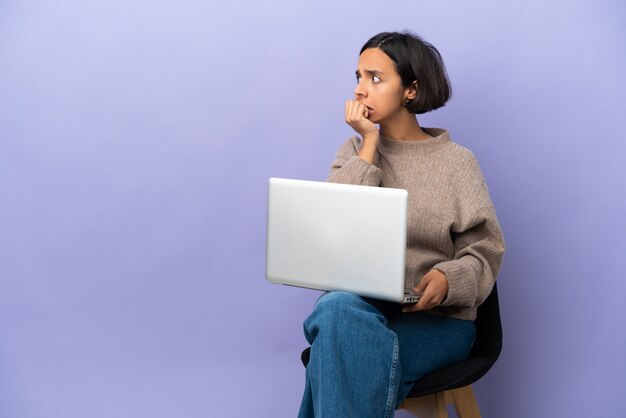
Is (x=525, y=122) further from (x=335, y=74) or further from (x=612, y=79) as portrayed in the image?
(x=335, y=74)

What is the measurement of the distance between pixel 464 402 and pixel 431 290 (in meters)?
0.38

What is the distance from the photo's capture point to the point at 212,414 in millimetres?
2719

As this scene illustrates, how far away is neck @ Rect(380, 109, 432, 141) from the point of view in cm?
230

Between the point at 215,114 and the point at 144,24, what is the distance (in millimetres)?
378

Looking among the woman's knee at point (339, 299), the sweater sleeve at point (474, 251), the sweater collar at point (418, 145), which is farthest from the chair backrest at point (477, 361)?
the sweater collar at point (418, 145)

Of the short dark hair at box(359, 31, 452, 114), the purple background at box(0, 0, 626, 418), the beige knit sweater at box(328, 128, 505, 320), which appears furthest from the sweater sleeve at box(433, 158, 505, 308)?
the purple background at box(0, 0, 626, 418)

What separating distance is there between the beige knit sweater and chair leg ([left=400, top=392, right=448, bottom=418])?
0.20 m

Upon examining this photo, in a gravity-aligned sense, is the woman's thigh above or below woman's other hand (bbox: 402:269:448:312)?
below

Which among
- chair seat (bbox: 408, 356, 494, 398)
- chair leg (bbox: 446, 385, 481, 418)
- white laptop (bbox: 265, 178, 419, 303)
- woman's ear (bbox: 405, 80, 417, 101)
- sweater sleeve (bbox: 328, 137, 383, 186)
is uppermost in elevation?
woman's ear (bbox: 405, 80, 417, 101)

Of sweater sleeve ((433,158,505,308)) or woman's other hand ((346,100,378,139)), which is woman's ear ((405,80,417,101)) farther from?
sweater sleeve ((433,158,505,308))

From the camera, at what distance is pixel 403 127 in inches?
90.5

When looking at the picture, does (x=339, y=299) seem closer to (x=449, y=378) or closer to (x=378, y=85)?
(x=449, y=378)

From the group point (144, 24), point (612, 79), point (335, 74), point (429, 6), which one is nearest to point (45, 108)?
point (144, 24)

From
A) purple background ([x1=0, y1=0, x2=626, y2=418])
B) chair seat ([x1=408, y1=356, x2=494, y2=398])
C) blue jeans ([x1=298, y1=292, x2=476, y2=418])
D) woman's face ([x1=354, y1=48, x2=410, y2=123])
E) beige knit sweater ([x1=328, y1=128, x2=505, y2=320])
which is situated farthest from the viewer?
purple background ([x1=0, y1=0, x2=626, y2=418])
